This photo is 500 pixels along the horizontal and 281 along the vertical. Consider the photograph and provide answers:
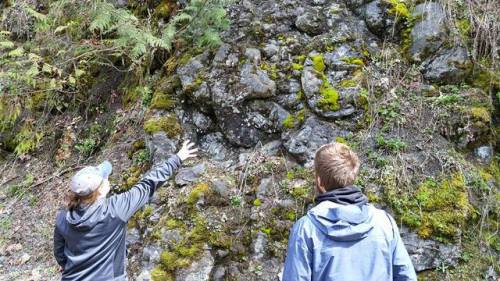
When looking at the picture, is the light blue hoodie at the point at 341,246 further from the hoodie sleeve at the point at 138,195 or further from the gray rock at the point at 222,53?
the gray rock at the point at 222,53

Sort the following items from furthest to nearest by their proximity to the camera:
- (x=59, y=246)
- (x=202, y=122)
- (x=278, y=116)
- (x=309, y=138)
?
(x=202, y=122), (x=278, y=116), (x=309, y=138), (x=59, y=246)

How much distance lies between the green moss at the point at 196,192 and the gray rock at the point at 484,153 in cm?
322

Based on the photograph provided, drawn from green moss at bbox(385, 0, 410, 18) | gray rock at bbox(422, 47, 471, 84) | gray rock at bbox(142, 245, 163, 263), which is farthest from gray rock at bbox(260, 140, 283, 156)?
green moss at bbox(385, 0, 410, 18)

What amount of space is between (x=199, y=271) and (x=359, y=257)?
2512 mm

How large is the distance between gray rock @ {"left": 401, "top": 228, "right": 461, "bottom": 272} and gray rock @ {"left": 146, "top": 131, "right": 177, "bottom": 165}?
9.88 feet

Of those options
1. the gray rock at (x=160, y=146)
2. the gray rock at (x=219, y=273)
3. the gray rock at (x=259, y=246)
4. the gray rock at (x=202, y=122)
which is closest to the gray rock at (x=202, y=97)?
the gray rock at (x=202, y=122)

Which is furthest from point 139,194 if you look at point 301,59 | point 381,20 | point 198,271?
point 381,20

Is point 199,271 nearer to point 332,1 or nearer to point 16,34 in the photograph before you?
point 332,1

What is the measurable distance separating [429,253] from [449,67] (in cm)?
244

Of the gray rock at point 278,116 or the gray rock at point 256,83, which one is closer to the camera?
the gray rock at point 278,116

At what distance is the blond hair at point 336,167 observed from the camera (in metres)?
2.23

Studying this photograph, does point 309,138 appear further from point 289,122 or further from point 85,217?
point 85,217

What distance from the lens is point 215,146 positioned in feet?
18.0

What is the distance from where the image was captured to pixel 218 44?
5859 mm
